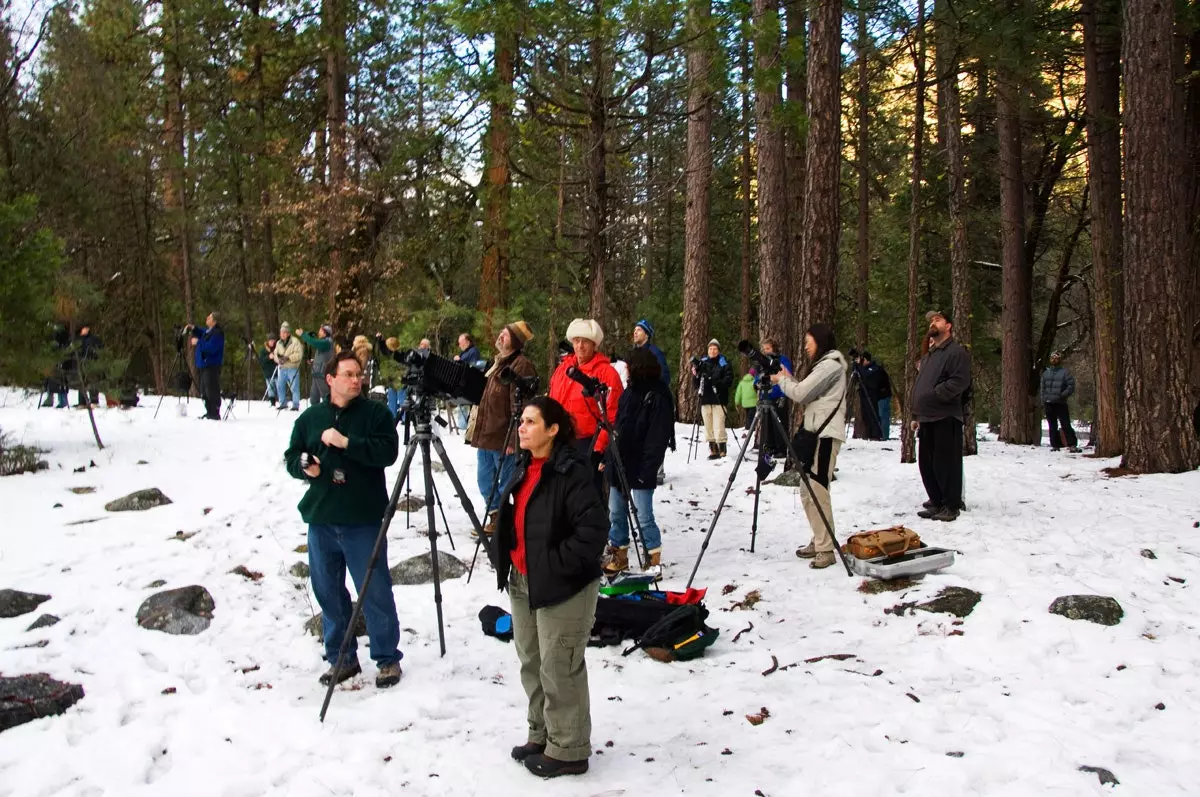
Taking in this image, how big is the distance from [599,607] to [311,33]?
53.5 feet

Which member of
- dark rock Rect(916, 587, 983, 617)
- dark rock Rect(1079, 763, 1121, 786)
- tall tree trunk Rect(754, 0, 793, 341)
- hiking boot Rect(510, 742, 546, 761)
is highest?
tall tree trunk Rect(754, 0, 793, 341)

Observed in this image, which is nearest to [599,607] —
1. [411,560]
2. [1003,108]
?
[411,560]

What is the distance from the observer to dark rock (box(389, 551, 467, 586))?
261 inches

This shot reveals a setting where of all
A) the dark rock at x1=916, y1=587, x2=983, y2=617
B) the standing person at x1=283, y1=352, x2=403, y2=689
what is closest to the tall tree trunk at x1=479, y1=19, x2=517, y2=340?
the standing person at x1=283, y1=352, x2=403, y2=689

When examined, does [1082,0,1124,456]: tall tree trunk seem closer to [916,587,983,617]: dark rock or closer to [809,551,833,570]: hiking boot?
[809,551,833,570]: hiking boot

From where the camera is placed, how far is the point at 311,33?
1745 centimetres

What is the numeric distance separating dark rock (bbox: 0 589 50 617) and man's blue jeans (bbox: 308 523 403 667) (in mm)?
2451

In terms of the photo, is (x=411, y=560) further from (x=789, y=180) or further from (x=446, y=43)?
(x=789, y=180)

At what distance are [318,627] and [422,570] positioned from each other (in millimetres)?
1173

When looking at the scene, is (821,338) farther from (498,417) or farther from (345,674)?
(345,674)

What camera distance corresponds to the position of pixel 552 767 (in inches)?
149

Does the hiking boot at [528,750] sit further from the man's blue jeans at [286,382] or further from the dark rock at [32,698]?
the man's blue jeans at [286,382]

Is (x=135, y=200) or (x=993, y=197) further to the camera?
(x=135, y=200)

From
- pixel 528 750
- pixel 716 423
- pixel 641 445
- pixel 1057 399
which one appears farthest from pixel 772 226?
pixel 528 750
